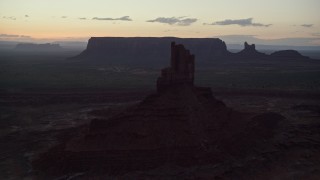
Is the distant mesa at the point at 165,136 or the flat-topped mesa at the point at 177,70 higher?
the flat-topped mesa at the point at 177,70

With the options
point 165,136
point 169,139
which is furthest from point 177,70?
point 169,139

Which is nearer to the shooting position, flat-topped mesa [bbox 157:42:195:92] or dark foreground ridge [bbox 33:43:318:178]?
dark foreground ridge [bbox 33:43:318:178]

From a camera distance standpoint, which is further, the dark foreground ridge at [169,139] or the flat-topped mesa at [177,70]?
the flat-topped mesa at [177,70]

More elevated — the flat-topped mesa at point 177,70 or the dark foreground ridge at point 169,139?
the flat-topped mesa at point 177,70

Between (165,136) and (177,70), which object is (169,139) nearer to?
(165,136)

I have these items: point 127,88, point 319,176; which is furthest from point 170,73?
point 127,88

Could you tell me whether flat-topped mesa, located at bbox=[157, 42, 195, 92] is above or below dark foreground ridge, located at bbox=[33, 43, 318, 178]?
above

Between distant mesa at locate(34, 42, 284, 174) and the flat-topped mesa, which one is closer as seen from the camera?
distant mesa at locate(34, 42, 284, 174)
